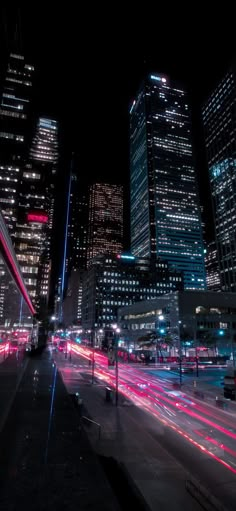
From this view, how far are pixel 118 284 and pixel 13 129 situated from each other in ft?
331

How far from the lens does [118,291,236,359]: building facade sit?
261ft

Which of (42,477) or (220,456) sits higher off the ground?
(42,477)

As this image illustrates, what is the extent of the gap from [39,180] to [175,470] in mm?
190714

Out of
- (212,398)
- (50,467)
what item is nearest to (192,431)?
(212,398)

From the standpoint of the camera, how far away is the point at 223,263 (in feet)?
578

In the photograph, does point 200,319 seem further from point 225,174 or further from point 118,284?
point 225,174

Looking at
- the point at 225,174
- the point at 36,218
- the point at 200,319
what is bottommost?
the point at 200,319

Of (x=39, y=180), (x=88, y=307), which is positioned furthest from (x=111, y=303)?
(x=39, y=180)

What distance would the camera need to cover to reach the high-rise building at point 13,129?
9681cm

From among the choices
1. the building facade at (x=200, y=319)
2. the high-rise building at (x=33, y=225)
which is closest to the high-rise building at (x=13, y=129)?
the high-rise building at (x=33, y=225)

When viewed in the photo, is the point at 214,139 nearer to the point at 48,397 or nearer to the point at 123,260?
the point at 123,260

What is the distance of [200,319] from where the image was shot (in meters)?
82.5

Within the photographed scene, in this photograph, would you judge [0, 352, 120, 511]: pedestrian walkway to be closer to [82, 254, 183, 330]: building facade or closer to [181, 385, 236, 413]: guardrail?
[181, 385, 236, 413]: guardrail

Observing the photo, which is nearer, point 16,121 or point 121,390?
point 121,390
